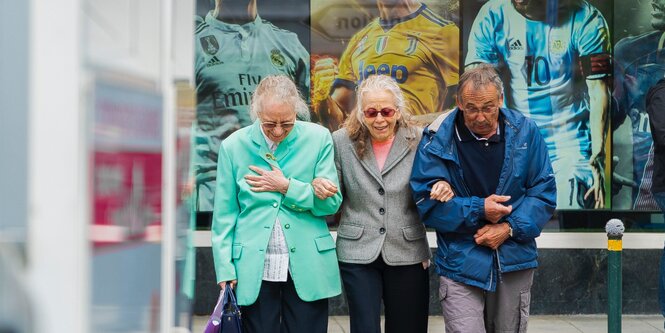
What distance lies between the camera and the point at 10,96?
1767mm

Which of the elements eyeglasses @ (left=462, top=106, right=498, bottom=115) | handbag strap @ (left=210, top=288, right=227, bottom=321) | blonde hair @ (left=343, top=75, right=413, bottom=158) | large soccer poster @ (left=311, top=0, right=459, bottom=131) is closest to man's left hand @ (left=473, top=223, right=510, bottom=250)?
eyeglasses @ (left=462, top=106, right=498, bottom=115)

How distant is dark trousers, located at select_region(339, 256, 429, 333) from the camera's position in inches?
219

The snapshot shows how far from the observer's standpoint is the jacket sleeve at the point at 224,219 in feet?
17.7

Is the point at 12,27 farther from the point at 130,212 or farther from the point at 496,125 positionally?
the point at 496,125

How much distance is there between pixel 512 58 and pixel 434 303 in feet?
6.93

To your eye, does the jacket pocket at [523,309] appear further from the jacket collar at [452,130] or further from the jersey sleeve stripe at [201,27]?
the jersey sleeve stripe at [201,27]

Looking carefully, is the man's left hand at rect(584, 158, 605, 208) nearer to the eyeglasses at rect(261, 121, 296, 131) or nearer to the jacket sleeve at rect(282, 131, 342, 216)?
the jacket sleeve at rect(282, 131, 342, 216)

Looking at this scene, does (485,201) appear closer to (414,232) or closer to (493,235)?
(493,235)

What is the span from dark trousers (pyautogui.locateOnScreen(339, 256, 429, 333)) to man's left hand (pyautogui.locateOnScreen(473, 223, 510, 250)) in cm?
45

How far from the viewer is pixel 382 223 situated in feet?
18.3

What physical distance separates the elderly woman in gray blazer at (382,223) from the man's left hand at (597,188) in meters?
3.53

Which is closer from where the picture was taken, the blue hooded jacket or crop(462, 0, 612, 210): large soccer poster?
the blue hooded jacket

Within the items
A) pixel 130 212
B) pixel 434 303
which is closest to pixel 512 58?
pixel 434 303

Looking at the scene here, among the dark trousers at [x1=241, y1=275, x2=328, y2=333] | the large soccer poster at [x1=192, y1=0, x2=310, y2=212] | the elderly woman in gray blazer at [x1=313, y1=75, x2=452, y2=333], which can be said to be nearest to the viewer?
the dark trousers at [x1=241, y1=275, x2=328, y2=333]
